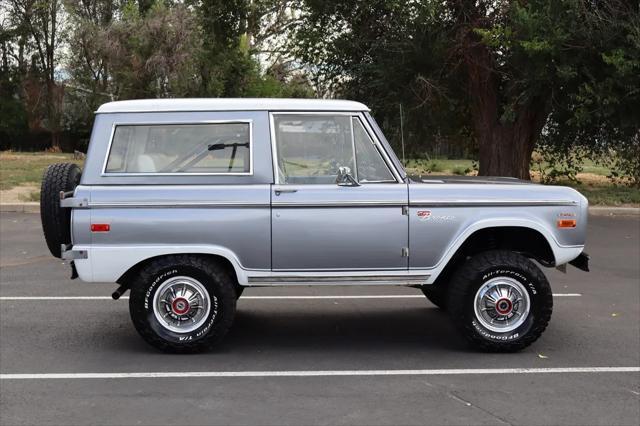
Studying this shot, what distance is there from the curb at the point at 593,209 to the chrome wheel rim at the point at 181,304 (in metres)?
11.3

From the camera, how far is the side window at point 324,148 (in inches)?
240

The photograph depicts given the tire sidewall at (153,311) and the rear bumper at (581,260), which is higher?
the rear bumper at (581,260)

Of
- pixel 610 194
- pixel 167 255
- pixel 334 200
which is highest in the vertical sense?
pixel 334 200

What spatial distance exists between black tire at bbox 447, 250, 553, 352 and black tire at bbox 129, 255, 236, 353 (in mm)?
1820

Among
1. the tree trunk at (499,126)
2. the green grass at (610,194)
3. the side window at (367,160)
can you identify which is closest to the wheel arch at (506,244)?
the side window at (367,160)

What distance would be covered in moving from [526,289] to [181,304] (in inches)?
107

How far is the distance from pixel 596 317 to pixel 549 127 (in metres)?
13.3

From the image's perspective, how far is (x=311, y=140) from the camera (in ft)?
20.2

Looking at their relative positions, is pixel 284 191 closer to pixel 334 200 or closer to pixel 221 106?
pixel 334 200

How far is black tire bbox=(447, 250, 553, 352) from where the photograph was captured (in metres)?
6.09

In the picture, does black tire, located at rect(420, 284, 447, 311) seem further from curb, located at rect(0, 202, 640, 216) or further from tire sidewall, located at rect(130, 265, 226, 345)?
curb, located at rect(0, 202, 640, 216)

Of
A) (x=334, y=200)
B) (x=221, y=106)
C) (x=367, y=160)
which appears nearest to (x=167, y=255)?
(x=221, y=106)

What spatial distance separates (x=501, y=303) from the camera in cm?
614

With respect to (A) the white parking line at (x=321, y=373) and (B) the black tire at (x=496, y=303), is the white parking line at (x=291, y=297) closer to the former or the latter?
(B) the black tire at (x=496, y=303)
